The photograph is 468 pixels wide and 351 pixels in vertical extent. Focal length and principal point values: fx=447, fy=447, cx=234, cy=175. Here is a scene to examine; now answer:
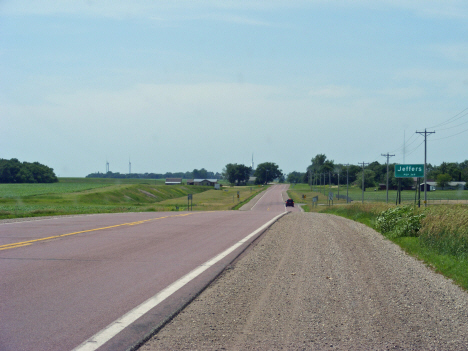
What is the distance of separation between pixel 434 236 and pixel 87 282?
378 inches

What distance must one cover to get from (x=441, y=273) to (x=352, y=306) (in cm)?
366

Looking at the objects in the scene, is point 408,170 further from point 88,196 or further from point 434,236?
point 88,196

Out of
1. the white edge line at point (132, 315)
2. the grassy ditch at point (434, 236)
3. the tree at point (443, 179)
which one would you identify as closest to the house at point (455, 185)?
the tree at point (443, 179)

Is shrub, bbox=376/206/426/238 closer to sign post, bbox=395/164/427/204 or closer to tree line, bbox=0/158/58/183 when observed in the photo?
sign post, bbox=395/164/427/204

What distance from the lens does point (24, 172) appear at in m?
138

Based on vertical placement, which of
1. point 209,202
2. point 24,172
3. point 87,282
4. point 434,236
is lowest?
point 209,202

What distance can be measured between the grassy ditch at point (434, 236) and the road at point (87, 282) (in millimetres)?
4659

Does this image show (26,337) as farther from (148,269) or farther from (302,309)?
(148,269)

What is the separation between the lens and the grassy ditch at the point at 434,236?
947cm

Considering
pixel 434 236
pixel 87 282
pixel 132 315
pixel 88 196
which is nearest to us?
pixel 132 315

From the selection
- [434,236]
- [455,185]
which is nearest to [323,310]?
[434,236]

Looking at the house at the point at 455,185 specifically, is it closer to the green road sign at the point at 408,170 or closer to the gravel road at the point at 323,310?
the green road sign at the point at 408,170

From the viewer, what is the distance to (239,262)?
10.3 m

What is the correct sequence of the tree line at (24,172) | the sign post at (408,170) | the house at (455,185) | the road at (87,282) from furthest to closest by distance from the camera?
the tree line at (24,172) → the house at (455,185) → the sign post at (408,170) → the road at (87,282)
